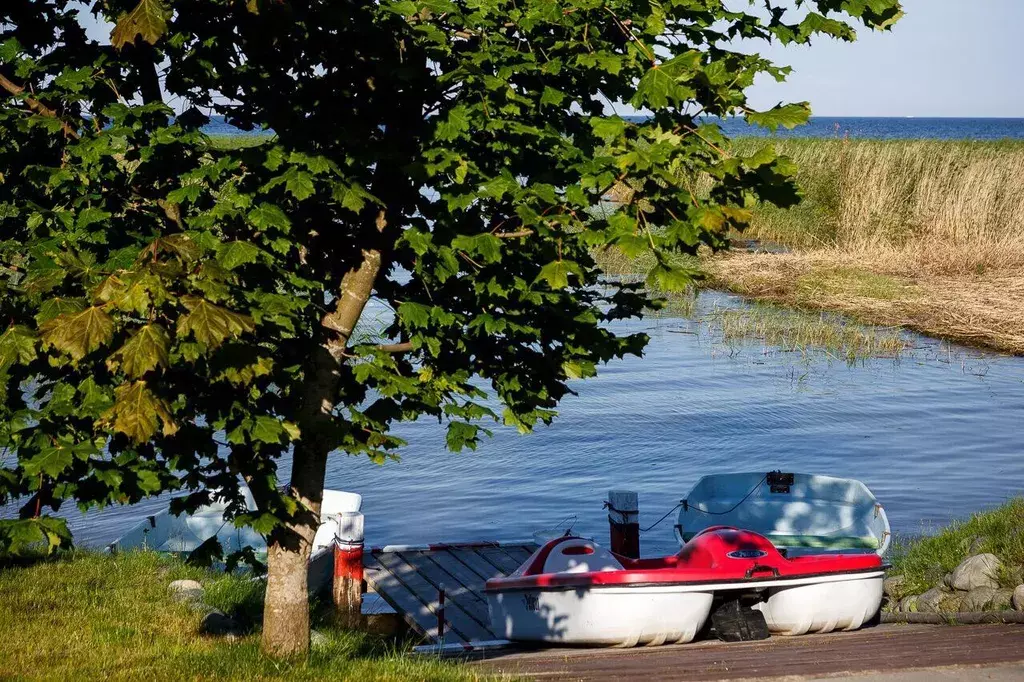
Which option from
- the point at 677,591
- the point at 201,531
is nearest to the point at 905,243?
Result: the point at 201,531

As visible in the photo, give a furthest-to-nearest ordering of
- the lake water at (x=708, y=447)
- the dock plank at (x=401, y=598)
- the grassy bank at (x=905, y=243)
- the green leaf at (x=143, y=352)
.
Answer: the grassy bank at (x=905, y=243) → the lake water at (x=708, y=447) → the dock plank at (x=401, y=598) → the green leaf at (x=143, y=352)

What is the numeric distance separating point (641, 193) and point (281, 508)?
3.09 m

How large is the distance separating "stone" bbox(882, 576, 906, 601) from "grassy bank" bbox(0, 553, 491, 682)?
618cm

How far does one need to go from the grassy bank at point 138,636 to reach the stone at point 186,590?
3.7 inches

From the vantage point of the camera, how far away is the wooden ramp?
1222 centimetres

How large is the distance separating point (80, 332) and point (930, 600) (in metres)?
9.84

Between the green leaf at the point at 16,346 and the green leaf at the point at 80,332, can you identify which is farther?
the green leaf at the point at 16,346

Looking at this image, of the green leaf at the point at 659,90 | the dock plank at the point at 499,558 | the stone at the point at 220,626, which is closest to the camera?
the green leaf at the point at 659,90

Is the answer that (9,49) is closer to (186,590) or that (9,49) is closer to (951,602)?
(186,590)

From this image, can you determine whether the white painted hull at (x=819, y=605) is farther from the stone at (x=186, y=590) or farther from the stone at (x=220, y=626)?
the stone at (x=186, y=590)

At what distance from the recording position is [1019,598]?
10336 mm

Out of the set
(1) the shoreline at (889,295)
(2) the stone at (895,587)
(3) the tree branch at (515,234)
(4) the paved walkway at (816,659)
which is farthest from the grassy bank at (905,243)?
(3) the tree branch at (515,234)

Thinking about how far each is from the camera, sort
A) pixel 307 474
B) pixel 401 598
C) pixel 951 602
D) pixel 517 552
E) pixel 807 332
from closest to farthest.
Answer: pixel 307 474, pixel 951 602, pixel 401 598, pixel 517 552, pixel 807 332

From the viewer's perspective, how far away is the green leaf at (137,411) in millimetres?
4945
